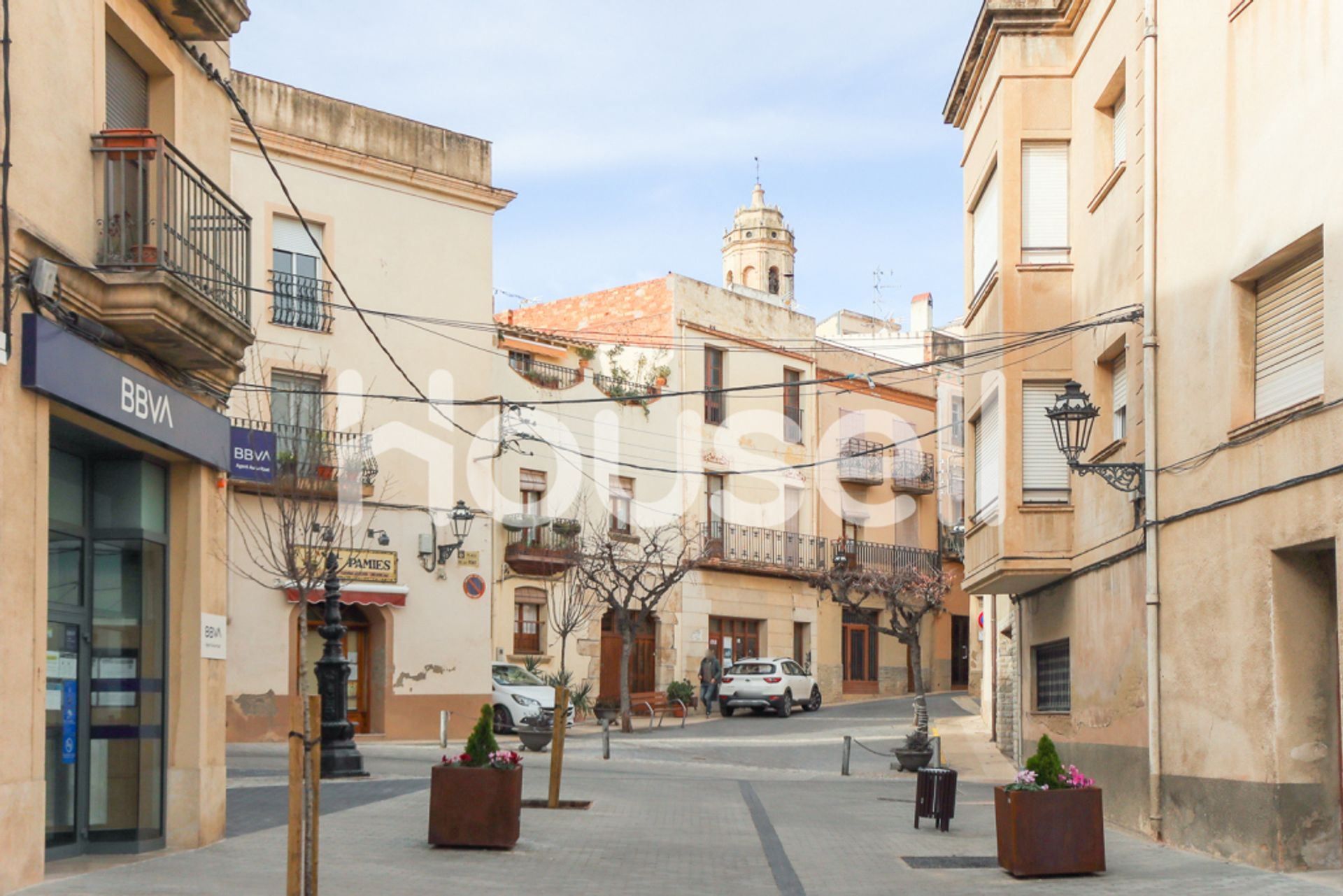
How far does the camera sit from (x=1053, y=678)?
793 inches

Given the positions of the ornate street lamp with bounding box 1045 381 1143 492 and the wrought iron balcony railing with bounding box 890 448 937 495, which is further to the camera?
the wrought iron balcony railing with bounding box 890 448 937 495

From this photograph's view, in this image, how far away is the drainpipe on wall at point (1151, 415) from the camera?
1416 centimetres

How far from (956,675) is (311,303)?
28593 millimetres

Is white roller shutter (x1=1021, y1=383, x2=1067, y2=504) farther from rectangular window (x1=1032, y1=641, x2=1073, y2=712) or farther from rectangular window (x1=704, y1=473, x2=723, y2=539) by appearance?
rectangular window (x1=704, y1=473, x2=723, y2=539)

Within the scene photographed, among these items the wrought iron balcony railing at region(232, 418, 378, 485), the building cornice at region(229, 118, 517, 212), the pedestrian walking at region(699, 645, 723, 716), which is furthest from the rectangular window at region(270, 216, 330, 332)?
the pedestrian walking at region(699, 645, 723, 716)

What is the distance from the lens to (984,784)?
880 inches

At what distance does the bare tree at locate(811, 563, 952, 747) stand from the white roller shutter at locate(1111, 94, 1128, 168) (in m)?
11.0

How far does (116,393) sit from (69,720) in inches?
94.0

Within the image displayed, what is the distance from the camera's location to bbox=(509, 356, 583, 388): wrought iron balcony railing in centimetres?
3572

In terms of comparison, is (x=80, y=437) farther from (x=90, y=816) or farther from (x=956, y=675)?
(x=956, y=675)

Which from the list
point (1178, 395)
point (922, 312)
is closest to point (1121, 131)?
point (1178, 395)

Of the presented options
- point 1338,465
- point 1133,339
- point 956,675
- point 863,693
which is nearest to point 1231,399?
point 1338,465

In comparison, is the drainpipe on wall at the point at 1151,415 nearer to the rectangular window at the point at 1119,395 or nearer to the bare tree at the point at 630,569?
the rectangular window at the point at 1119,395

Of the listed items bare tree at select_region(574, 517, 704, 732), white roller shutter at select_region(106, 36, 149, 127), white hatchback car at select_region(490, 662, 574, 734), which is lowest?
white hatchback car at select_region(490, 662, 574, 734)
